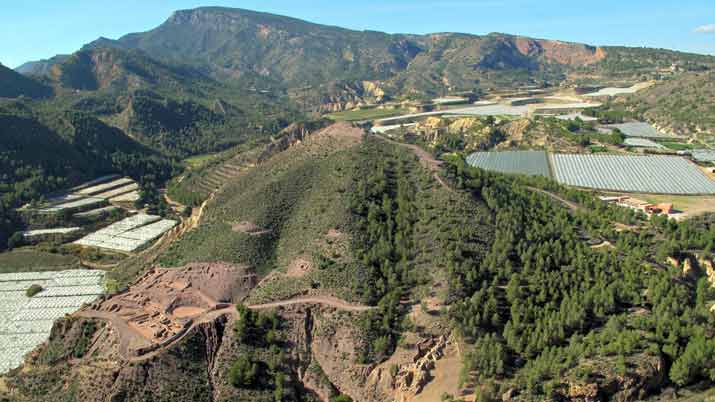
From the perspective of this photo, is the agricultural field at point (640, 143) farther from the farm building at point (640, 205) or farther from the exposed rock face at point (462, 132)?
the farm building at point (640, 205)

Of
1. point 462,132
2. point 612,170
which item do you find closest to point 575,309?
point 612,170

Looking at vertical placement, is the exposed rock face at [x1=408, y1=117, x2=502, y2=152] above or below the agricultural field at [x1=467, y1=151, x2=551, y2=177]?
above

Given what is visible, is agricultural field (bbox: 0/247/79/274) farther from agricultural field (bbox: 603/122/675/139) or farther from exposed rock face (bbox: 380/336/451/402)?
agricultural field (bbox: 603/122/675/139)

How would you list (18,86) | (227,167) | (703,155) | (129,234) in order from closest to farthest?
(129,234) < (227,167) < (703,155) < (18,86)

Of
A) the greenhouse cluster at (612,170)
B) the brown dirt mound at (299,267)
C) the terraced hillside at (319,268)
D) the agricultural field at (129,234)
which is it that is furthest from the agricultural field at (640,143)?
the agricultural field at (129,234)

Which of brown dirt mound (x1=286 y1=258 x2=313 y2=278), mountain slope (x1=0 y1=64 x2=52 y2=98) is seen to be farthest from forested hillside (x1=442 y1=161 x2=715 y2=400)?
mountain slope (x1=0 y1=64 x2=52 y2=98)

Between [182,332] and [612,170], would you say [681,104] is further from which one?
[182,332]
